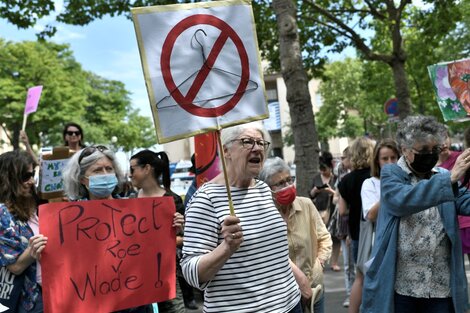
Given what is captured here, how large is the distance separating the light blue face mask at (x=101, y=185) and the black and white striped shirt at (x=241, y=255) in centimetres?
99

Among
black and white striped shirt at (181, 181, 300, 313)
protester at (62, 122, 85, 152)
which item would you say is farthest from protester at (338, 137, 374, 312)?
black and white striped shirt at (181, 181, 300, 313)

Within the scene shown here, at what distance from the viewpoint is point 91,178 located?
3250mm

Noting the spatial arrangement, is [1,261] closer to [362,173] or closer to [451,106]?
[451,106]

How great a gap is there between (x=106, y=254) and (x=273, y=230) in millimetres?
1028

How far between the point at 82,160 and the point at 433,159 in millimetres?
2125

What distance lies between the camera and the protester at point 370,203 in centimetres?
464

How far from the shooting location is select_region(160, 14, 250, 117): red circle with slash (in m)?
2.31

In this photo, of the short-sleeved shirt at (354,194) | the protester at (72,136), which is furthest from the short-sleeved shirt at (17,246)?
the short-sleeved shirt at (354,194)

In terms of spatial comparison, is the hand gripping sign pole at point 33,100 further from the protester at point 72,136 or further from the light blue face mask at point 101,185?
the light blue face mask at point 101,185

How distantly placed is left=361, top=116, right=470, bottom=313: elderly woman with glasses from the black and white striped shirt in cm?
84

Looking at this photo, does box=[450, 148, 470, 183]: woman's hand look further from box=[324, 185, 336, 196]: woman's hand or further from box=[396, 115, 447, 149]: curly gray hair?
box=[324, 185, 336, 196]: woman's hand

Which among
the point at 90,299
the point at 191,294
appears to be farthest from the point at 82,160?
the point at 191,294

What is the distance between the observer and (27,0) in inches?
415

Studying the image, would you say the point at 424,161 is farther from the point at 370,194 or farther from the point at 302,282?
the point at 370,194
